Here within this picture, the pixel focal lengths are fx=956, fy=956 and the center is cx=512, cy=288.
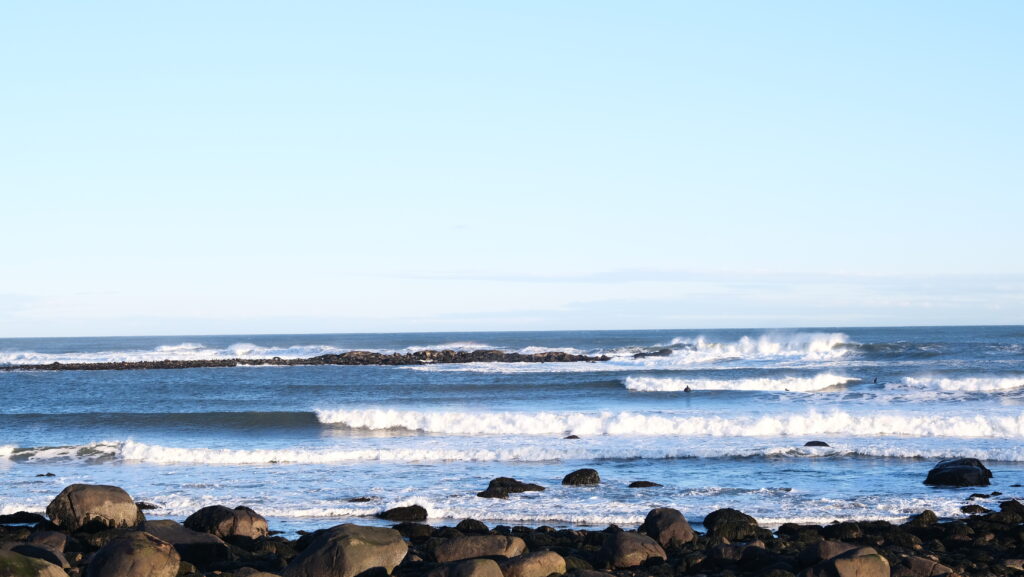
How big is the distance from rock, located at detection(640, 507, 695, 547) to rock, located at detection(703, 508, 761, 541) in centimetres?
49

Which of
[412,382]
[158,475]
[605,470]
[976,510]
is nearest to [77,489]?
[158,475]

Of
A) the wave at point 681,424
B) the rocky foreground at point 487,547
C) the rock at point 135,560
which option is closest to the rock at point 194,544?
the rocky foreground at point 487,547

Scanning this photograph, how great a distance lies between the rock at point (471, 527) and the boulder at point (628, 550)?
216 cm

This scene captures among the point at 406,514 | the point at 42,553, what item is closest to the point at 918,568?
the point at 406,514

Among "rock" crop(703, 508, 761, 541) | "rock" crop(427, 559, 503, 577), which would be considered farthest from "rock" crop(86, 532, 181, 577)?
"rock" crop(703, 508, 761, 541)

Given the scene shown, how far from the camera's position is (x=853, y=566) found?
9.92 m

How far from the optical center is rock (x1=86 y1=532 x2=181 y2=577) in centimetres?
1026

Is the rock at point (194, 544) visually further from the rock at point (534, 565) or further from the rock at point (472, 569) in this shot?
the rock at point (534, 565)

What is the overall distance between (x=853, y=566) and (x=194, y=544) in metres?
7.72

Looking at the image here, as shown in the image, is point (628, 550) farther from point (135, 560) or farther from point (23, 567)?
point (23, 567)

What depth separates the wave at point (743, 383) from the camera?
38.4 metres

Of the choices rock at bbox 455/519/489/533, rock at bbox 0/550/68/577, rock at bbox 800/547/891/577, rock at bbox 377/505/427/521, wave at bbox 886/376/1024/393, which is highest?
wave at bbox 886/376/1024/393

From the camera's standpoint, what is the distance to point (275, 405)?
33.8 meters

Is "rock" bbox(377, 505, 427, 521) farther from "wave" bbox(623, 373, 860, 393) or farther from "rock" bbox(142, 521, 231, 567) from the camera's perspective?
"wave" bbox(623, 373, 860, 393)
